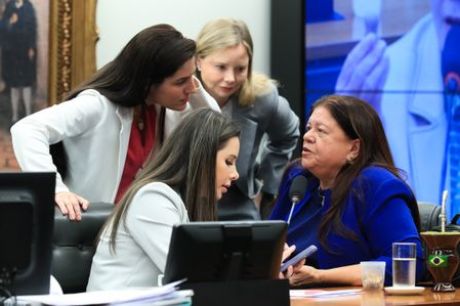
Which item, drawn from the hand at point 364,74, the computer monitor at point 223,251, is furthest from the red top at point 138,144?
the hand at point 364,74

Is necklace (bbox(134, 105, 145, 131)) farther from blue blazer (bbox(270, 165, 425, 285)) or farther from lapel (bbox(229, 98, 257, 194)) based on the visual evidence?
blue blazer (bbox(270, 165, 425, 285))

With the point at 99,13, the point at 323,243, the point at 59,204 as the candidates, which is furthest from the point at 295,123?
the point at 59,204

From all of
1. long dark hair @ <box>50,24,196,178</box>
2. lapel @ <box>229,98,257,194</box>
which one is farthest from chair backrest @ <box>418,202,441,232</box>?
long dark hair @ <box>50,24,196,178</box>

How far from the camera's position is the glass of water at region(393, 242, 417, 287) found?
303 centimetres

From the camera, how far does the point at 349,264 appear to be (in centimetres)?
337

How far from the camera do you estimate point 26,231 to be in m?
2.08

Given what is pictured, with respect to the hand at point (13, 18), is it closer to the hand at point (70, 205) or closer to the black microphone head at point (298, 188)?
the hand at point (70, 205)

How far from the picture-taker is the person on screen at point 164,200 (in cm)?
273

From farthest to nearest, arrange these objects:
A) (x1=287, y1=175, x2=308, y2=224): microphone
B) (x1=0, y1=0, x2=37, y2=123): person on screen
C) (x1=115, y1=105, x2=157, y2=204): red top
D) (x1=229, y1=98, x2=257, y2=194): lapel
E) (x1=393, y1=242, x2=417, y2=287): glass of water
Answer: (x1=0, y1=0, x2=37, y2=123): person on screen, (x1=229, y1=98, x2=257, y2=194): lapel, (x1=115, y1=105, x2=157, y2=204): red top, (x1=287, y1=175, x2=308, y2=224): microphone, (x1=393, y1=242, x2=417, y2=287): glass of water

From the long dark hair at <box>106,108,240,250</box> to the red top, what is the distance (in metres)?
0.78

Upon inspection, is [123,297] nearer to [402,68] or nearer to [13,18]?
[13,18]

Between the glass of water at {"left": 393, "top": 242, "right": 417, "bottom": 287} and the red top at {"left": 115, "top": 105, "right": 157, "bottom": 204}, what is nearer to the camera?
the glass of water at {"left": 393, "top": 242, "right": 417, "bottom": 287}

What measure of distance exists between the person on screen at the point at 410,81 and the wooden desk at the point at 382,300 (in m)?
Answer: 2.30

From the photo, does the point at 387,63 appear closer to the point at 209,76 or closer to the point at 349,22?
the point at 349,22
